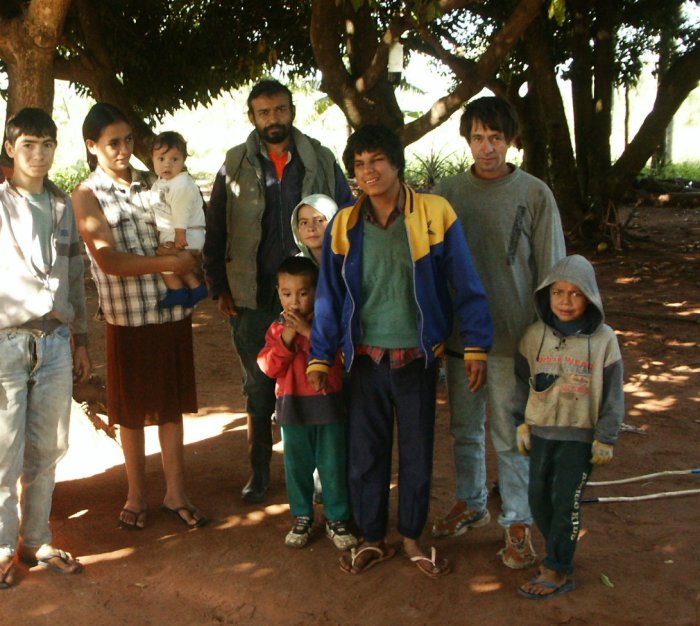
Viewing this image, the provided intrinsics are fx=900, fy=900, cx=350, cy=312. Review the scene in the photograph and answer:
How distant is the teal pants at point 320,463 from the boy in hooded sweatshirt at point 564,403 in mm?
848

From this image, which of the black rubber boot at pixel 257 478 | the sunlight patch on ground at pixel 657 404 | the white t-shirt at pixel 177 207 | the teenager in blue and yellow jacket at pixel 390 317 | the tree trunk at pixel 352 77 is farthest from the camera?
the tree trunk at pixel 352 77

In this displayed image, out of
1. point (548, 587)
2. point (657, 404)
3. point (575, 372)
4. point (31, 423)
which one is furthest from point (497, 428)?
point (657, 404)

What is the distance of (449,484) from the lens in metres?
5.01

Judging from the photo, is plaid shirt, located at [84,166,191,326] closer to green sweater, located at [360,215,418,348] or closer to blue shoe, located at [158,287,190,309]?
blue shoe, located at [158,287,190,309]

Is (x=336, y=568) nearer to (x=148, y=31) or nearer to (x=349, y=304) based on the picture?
(x=349, y=304)

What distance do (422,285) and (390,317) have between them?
A: 20cm

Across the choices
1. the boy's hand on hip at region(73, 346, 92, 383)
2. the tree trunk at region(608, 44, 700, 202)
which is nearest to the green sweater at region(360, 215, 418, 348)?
the boy's hand on hip at region(73, 346, 92, 383)

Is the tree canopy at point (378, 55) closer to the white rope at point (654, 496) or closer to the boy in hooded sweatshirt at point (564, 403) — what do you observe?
the boy in hooded sweatshirt at point (564, 403)

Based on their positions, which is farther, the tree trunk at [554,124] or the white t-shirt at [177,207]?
the tree trunk at [554,124]

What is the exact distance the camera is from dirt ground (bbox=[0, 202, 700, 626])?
3598mm

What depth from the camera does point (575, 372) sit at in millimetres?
3521

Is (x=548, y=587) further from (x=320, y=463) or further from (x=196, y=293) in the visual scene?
(x=196, y=293)

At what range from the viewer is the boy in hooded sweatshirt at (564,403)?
3486mm

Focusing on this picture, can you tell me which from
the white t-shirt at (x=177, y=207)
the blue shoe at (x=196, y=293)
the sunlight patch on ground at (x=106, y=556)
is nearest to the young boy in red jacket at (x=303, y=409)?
the blue shoe at (x=196, y=293)
